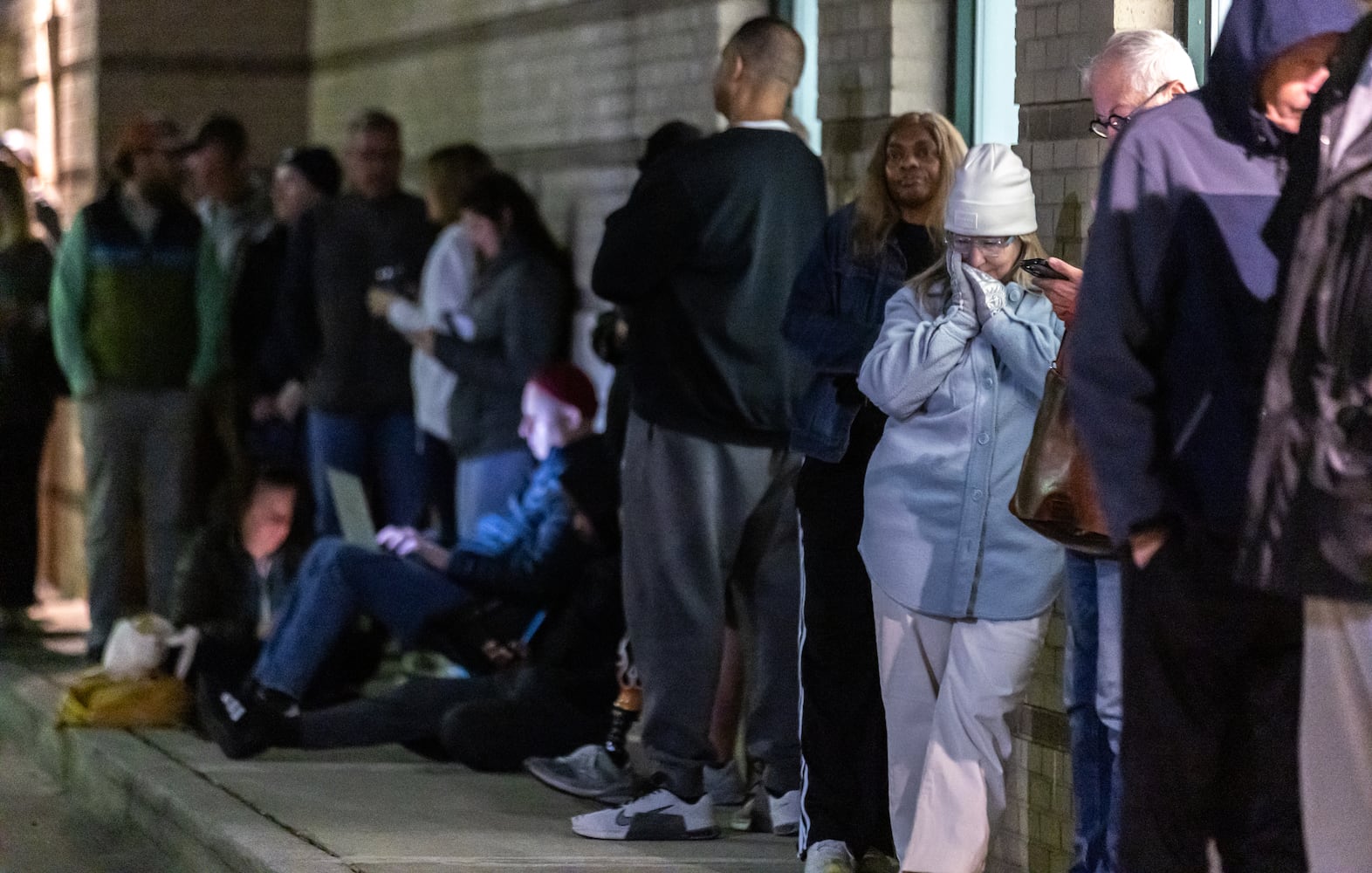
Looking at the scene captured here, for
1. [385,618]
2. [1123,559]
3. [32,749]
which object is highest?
[1123,559]

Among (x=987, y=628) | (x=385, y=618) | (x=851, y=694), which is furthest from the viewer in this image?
(x=385, y=618)

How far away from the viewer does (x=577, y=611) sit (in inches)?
260

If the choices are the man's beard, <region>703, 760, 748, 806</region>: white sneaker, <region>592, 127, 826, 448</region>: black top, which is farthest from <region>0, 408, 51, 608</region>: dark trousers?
<region>592, 127, 826, 448</region>: black top

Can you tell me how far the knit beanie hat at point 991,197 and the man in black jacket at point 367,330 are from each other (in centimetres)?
414

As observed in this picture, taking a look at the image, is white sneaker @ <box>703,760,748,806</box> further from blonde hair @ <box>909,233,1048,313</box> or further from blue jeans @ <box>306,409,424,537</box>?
blue jeans @ <box>306,409,424,537</box>

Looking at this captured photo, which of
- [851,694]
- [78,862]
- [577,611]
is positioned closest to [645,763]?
[577,611]

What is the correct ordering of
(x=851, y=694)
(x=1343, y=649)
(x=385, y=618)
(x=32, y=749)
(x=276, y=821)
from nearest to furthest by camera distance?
(x=1343, y=649) < (x=851, y=694) < (x=276, y=821) < (x=385, y=618) < (x=32, y=749)

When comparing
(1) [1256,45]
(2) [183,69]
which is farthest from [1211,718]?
(2) [183,69]

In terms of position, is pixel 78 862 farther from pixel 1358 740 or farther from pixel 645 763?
pixel 1358 740

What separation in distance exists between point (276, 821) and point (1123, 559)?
3.06 m

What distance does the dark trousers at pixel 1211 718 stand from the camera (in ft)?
10.8

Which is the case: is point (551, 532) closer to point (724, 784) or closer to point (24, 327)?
point (724, 784)

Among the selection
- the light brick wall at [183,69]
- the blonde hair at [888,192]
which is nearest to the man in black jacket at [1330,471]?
the blonde hair at [888,192]

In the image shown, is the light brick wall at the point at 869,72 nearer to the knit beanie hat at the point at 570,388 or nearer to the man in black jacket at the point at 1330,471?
the knit beanie hat at the point at 570,388
